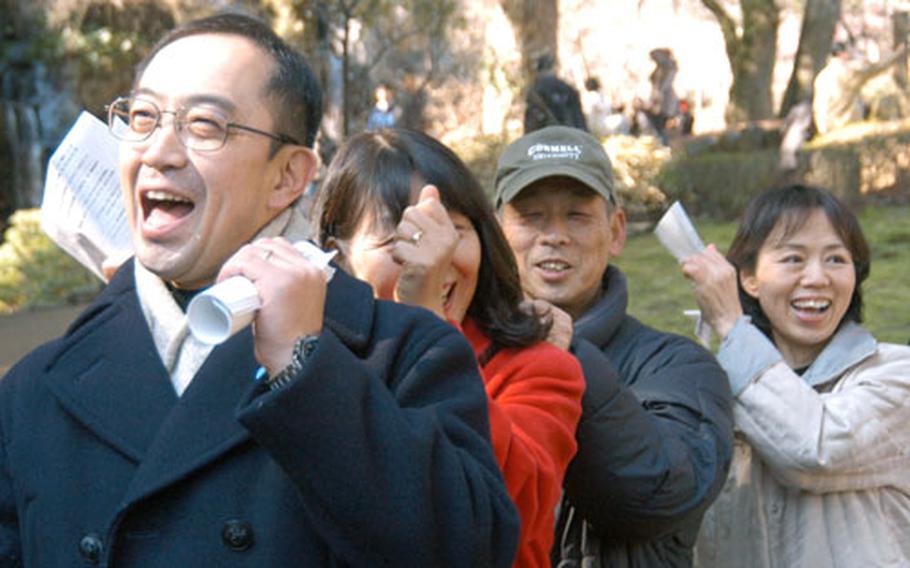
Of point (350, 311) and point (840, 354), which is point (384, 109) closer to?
point (840, 354)

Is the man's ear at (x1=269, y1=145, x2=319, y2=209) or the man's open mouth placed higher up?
the man's ear at (x1=269, y1=145, x2=319, y2=209)

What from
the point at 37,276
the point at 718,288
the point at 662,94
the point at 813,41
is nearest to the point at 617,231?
the point at 718,288

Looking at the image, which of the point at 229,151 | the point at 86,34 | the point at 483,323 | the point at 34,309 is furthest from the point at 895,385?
the point at 86,34

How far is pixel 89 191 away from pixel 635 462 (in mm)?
1194

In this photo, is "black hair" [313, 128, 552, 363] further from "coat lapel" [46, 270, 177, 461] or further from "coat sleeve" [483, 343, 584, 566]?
"coat lapel" [46, 270, 177, 461]

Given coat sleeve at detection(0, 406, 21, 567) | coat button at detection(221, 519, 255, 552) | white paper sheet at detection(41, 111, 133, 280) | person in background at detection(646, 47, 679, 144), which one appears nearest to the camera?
coat button at detection(221, 519, 255, 552)

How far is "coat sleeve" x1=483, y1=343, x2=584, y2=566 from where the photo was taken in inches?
82.3

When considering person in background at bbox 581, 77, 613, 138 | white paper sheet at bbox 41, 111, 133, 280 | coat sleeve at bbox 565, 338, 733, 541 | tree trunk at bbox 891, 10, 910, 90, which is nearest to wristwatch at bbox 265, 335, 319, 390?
coat sleeve at bbox 565, 338, 733, 541

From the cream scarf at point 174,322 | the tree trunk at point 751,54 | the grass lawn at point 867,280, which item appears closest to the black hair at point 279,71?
the cream scarf at point 174,322

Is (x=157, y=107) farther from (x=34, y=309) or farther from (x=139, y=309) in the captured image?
(x=34, y=309)

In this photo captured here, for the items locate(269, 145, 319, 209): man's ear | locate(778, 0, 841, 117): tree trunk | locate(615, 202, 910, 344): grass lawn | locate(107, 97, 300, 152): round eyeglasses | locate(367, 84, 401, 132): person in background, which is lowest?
locate(615, 202, 910, 344): grass lawn

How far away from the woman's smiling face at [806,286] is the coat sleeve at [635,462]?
797 mm

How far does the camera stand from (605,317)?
3.05 meters

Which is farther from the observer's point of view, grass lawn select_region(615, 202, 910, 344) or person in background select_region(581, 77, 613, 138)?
person in background select_region(581, 77, 613, 138)
